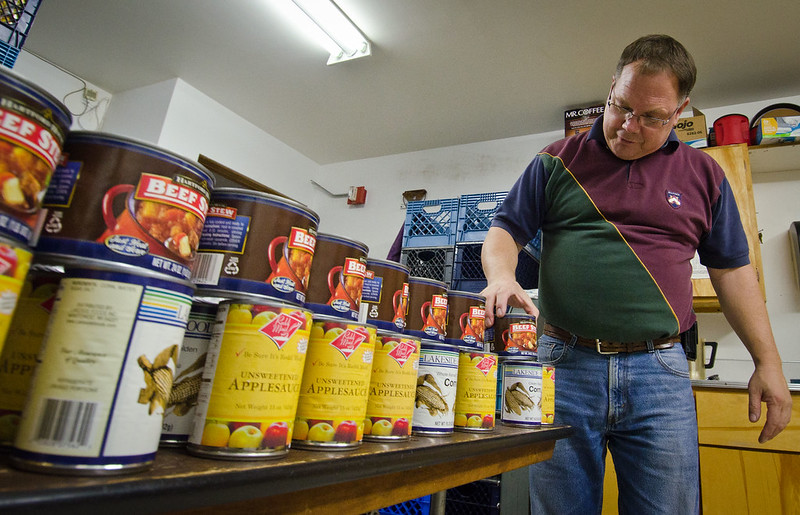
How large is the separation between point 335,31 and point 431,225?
126 centimetres

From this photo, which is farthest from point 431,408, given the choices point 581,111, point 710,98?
point 710,98

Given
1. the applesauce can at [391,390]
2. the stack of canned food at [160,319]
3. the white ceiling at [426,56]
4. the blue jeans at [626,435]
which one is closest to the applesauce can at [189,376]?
the stack of canned food at [160,319]

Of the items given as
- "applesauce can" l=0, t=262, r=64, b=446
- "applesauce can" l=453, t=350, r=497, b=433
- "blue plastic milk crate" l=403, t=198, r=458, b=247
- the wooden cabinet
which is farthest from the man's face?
the wooden cabinet

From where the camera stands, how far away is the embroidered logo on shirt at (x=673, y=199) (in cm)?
118

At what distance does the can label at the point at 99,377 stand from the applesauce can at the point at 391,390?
1.04ft

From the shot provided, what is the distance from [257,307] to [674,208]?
1092 millimetres

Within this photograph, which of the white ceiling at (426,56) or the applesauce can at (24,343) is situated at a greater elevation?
the white ceiling at (426,56)

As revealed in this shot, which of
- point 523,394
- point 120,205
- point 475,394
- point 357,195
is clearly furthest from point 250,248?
point 357,195

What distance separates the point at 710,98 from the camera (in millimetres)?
2961

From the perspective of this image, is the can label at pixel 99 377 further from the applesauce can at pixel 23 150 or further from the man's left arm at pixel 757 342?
the man's left arm at pixel 757 342

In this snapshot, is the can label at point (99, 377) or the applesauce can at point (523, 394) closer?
the can label at point (99, 377)

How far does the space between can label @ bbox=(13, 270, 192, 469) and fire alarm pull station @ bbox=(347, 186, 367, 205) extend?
12.6 ft

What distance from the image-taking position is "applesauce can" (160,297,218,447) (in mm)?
504

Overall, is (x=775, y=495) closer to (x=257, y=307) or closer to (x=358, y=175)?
(x=257, y=307)
